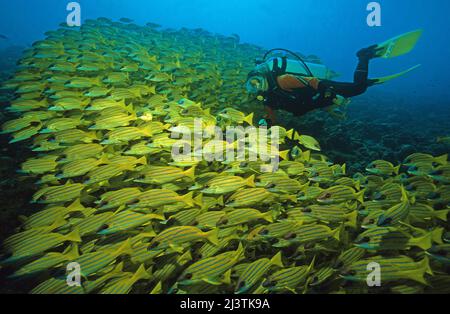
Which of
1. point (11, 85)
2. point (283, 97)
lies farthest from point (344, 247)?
point (11, 85)

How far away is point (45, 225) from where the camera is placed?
10.2 feet

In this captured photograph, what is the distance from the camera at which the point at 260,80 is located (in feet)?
18.9

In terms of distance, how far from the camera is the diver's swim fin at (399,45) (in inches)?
251

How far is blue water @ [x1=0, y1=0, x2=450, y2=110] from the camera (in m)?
103

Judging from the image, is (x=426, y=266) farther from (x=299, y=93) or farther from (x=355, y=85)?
(x=355, y=85)

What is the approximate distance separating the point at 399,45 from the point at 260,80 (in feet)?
12.3

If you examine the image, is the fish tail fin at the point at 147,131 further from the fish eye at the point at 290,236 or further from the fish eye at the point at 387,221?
the fish eye at the point at 387,221

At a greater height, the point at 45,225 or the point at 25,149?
the point at 25,149

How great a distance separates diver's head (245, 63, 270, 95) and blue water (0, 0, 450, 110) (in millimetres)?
97802

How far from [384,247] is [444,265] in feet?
2.45

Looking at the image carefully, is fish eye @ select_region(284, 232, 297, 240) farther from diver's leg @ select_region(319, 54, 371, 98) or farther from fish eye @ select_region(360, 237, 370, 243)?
diver's leg @ select_region(319, 54, 371, 98)

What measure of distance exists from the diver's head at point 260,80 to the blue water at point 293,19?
97802mm

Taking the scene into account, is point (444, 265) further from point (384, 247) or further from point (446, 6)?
point (446, 6)

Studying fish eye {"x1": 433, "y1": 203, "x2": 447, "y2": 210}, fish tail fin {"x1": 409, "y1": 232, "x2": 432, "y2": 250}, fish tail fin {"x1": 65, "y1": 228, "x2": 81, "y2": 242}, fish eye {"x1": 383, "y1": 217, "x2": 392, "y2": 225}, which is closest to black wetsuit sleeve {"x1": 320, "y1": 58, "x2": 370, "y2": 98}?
fish eye {"x1": 433, "y1": 203, "x2": 447, "y2": 210}
